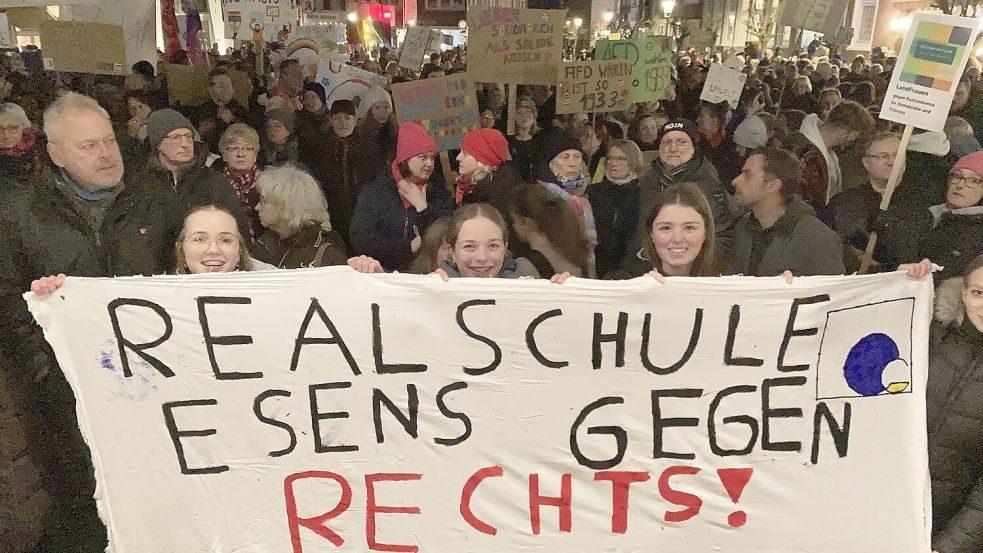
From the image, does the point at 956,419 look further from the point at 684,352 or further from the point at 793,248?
the point at 793,248

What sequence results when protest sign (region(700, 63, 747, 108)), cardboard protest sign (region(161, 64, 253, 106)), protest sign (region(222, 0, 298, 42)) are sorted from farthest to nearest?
protest sign (region(222, 0, 298, 42)) → cardboard protest sign (region(161, 64, 253, 106)) → protest sign (region(700, 63, 747, 108))

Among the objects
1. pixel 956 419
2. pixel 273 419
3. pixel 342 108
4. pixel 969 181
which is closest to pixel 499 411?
pixel 273 419

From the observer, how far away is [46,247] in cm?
279

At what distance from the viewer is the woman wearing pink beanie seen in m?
3.43

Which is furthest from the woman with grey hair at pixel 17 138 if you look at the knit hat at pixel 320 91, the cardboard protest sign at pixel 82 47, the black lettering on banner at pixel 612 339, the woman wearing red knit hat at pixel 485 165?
the black lettering on banner at pixel 612 339

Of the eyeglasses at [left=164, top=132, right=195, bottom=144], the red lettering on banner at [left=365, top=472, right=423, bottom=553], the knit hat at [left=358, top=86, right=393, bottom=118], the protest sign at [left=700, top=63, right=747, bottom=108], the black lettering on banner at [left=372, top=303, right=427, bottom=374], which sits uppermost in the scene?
the protest sign at [left=700, top=63, right=747, bottom=108]

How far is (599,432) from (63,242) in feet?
6.76

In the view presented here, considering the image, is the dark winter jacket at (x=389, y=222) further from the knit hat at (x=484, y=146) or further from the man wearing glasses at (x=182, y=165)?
the man wearing glasses at (x=182, y=165)

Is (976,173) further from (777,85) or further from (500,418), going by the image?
(777,85)

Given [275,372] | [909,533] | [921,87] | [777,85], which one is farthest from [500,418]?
[777,85]

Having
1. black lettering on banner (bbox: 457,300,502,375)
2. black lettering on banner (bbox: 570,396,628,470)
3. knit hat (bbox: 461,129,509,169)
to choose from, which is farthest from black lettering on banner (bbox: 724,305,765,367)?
knit hat (bbox: 461,129,509,169)

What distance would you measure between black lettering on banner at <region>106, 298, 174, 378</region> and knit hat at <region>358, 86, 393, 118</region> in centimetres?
422

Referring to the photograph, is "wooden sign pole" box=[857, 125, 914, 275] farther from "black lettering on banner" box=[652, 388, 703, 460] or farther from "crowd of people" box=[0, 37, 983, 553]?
"black lettering on banner" box=[652, 388, 703, 460]

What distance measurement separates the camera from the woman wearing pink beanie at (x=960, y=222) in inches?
135
